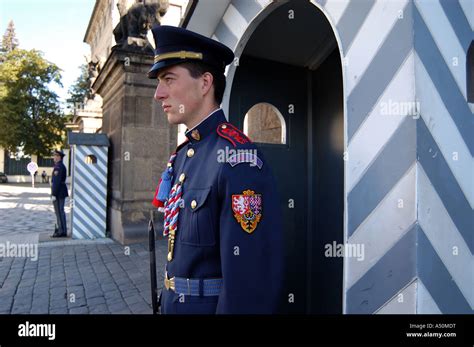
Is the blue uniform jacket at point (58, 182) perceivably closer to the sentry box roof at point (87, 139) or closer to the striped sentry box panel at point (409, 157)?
the sentry box roof at point (87, 139)

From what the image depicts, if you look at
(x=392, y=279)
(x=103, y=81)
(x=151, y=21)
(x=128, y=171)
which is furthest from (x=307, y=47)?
(x=103, y=81)

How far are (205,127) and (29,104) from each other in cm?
3645

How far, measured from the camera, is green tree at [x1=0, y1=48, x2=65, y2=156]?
31.2 meters

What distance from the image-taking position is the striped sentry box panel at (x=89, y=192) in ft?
23.9

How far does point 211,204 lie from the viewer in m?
1.43

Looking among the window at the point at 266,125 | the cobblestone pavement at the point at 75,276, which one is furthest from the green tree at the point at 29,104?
the window at the point at 266,125

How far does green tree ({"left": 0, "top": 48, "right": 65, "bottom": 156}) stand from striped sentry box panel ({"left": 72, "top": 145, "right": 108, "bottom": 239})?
93.7 feet

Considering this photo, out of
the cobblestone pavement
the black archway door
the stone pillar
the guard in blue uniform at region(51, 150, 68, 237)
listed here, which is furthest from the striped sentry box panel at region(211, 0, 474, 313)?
the guard in blue uniform at region(51, 150, 68, 237)

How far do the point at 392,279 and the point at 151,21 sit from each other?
7.74m

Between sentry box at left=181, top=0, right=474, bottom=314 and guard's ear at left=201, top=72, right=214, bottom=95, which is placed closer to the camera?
sentry box at left=181, top=0, right=474, bottom=314

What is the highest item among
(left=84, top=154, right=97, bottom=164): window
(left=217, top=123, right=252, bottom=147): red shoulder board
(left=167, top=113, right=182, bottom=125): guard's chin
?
(left=84, top=154, right=97, bottom=164): window

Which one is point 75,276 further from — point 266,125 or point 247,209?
point 247,209

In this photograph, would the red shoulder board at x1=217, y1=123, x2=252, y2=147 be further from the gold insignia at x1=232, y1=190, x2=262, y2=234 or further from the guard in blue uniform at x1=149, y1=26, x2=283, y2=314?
the gold insignia at x1=232, y1=190, x2=262, y2=234

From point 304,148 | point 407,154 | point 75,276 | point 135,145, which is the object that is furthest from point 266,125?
point 135,145
